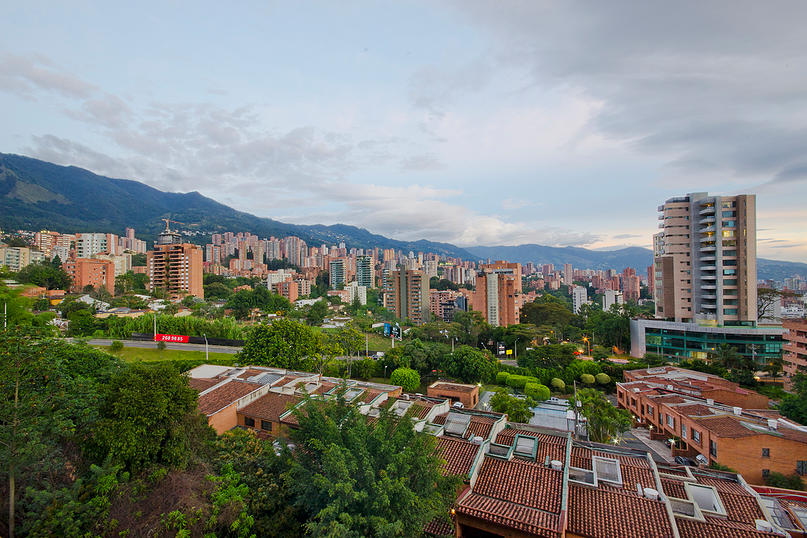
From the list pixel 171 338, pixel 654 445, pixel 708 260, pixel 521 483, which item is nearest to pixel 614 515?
pixel 521 483

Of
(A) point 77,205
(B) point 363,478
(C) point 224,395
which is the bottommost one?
(C) point 224,395

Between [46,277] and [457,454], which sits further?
[46,277]

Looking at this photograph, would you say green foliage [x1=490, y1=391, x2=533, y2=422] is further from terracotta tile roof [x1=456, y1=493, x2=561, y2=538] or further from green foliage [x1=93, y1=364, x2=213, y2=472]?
green foliage [x1=93, y1=364, x2=213, y2=472]

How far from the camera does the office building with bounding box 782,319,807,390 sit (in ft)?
79.1

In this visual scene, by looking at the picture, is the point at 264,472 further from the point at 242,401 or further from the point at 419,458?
the point at 242,401

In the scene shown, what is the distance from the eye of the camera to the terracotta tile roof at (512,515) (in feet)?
19.8

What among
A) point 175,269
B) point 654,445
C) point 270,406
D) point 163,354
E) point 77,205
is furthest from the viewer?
point 77,205

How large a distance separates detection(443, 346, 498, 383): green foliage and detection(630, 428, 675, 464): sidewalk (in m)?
8.04

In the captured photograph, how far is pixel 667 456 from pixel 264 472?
50.1 feet

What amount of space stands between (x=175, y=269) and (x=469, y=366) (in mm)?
48411

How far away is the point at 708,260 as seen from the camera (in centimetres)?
2978

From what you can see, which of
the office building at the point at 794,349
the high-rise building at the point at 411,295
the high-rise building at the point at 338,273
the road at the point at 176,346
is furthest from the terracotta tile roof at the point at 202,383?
the high-rise building at the point at 338,273

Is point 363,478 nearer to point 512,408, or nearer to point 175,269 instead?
point 512,408

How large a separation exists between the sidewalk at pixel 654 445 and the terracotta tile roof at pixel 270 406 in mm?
13822
